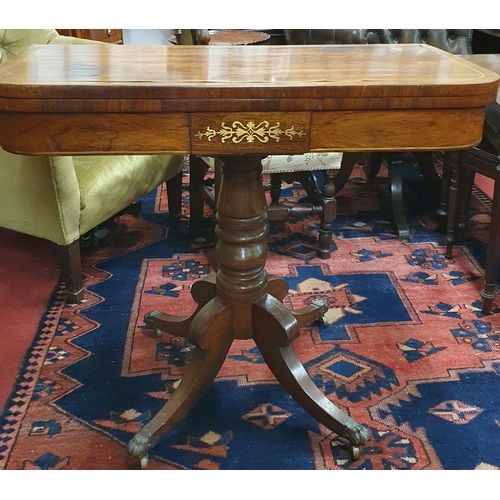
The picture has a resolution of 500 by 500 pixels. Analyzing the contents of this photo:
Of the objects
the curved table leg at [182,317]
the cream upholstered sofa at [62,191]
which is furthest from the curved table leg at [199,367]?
the cream upholstered sofa at [62,191]

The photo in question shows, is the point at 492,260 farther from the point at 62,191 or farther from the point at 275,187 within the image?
A: the point at 62,191

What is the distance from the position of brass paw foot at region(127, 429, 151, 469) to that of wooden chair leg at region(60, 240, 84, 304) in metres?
0.75

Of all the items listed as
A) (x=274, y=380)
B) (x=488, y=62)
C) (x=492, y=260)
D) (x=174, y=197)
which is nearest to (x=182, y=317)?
(x=274, y=380)

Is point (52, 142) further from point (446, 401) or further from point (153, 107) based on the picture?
point (446, 401)

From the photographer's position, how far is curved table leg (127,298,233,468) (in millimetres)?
1290

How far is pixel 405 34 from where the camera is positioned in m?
2.48

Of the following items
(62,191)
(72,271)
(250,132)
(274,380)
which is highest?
(250,132)

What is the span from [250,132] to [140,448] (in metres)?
0.74

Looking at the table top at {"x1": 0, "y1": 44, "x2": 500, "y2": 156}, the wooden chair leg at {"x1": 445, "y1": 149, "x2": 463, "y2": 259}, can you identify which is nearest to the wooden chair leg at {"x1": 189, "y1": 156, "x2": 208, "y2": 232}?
the wooden chair leg at {"x1": 445, "y1": 149, "x2": 463, "y2": 259}

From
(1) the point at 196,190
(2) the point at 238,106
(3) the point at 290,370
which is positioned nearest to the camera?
(2) the point at 238,106

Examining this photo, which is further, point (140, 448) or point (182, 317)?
point (182, 317)

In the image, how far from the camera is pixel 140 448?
1245 millimetres

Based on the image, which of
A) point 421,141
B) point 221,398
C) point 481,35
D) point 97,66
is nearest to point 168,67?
point 97,66

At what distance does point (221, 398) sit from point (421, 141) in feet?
2.76
